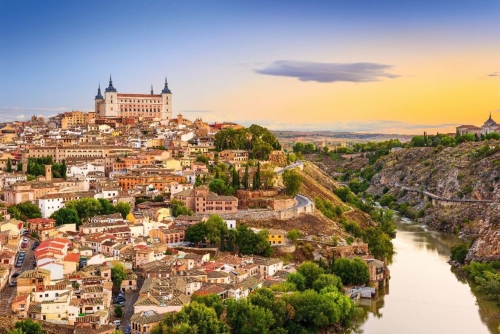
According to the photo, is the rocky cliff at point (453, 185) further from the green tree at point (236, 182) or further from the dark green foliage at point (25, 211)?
the dark green foliage at point (25, 211)

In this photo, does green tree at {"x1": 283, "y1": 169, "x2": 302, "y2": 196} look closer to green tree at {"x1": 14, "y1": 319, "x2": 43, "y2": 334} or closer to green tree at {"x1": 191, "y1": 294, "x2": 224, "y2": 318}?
green tree at {"x1": 191, "y1": 294, "x2": 224, "y2": 318}

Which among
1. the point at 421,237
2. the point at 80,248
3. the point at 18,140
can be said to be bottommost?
the point at 421,237

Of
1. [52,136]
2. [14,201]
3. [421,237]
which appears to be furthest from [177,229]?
[52,136]

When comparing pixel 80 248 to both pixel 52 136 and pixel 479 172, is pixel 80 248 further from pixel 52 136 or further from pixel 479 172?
pixel 479 172

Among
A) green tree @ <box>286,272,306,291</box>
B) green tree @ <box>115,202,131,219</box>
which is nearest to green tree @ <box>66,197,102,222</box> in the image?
green tree @ <box>115,202,131,219</box>

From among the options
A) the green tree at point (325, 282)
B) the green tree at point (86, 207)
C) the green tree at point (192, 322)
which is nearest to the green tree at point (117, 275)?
the green tree at point (192, 322)

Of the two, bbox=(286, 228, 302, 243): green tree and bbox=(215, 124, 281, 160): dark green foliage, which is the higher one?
bbox=(215, 124, 281, 160): dark green foliage
